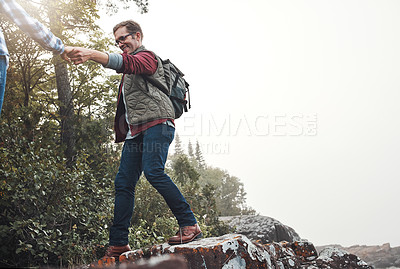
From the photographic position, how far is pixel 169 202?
9.48 ft

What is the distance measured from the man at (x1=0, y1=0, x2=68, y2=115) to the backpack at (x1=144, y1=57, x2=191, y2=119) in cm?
96

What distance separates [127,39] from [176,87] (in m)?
0.64

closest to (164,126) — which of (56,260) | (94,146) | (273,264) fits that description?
(273,264)

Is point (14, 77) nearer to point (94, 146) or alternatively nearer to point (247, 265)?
point (94, 146)

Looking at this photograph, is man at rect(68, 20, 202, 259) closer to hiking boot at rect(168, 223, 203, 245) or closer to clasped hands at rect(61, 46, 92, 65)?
hiking boot at rect(168, 223, 203, 245)

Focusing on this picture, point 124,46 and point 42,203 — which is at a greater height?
point 124,46

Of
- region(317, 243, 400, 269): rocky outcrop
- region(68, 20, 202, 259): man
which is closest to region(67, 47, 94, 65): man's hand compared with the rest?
region(68, 20, 202, 259): man

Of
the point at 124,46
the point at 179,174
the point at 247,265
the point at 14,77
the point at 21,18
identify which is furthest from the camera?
the point at 179,174

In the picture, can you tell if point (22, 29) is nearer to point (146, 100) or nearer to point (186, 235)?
point (146, 100)

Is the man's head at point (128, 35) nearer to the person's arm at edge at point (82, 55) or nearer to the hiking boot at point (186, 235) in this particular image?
the person's arm at edge at point (82, 55)

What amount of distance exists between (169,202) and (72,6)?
518cm

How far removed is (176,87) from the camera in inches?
124

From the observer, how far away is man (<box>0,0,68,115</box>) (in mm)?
1985

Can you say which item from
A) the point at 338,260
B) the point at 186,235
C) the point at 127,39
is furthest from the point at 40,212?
the point at 338,260
